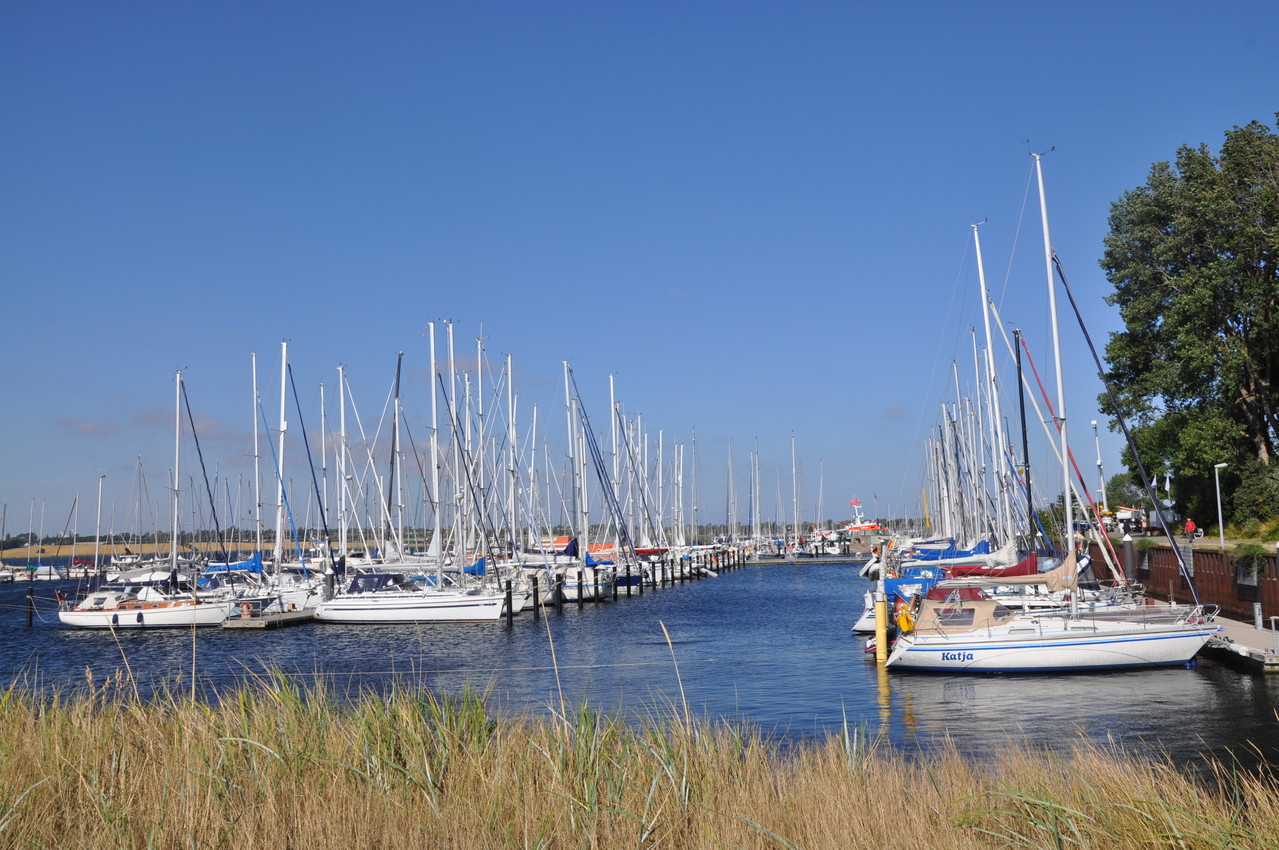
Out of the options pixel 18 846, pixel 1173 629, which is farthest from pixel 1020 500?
pixel 18 846

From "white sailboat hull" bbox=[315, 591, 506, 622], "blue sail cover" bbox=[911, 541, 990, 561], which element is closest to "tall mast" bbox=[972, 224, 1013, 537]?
"blue sail cover" bbox=[911, 541, 990, 561]

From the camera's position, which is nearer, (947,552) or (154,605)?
(154,605)

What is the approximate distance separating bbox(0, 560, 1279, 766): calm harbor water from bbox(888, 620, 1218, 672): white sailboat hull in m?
0.37

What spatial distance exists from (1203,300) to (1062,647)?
17.8 metres

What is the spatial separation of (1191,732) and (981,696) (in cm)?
542

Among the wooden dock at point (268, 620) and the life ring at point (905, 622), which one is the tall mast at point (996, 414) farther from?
the wooden dock at point (268, 620)

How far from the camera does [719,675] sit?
2928 centimetres

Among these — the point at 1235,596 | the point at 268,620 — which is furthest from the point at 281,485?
the point at 1235,596

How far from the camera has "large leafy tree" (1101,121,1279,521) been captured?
120 feet

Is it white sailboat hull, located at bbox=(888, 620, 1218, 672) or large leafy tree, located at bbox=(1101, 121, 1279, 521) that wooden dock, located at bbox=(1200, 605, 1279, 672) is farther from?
large leafy tree, located at bbox=(1101, 121, 1279, 521)

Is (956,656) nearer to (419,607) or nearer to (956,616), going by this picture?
(956,616)

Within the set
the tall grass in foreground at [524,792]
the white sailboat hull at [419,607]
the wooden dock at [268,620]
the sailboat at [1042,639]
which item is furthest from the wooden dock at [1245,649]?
the wooden dock at [268,620]

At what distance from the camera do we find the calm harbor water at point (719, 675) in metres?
19.6

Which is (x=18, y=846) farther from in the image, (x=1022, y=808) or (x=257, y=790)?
(x=1022, y=808)
